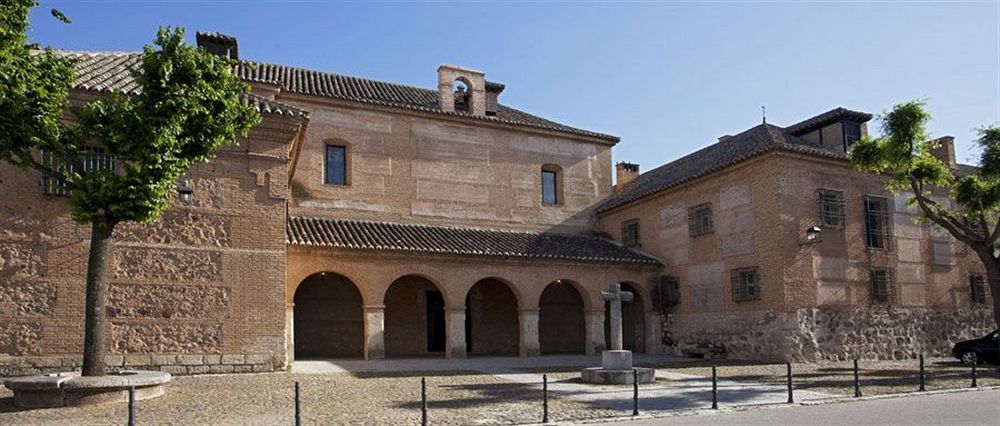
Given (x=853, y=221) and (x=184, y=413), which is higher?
(x=853, y=221)

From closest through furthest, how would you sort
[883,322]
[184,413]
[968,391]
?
[184,413], [968,391], [883,322]

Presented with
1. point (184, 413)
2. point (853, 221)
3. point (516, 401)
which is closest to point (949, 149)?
point (853, 221)

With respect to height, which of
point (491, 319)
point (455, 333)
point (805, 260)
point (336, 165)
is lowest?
point (455, 333)

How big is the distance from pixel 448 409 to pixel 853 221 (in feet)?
49.7

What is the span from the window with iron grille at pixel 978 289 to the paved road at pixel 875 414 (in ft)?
42.0

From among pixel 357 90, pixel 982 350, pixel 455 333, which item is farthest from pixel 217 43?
Answer: pixel 982 350

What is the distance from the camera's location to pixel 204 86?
1182 cm

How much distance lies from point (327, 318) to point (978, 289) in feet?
66.8

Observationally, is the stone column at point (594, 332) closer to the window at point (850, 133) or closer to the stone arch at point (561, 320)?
the stone arch at point (561, 320)

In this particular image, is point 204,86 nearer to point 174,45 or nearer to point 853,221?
point 174,45

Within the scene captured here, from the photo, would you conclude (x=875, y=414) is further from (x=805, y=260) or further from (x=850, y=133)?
(x=850, y=133)

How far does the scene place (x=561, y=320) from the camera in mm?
25828

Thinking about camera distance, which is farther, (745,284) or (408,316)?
(408,316)

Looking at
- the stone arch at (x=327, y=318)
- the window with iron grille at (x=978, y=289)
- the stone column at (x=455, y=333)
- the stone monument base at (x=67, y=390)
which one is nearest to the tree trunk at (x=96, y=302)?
the stone monument base at (x=67, y=390)
